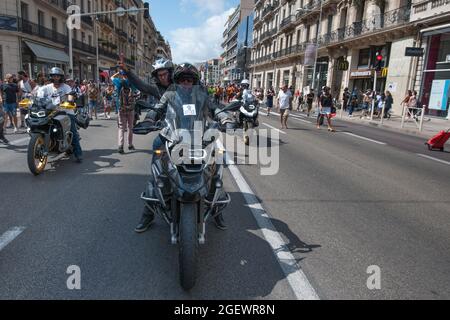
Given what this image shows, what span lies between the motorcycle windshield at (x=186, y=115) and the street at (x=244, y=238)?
112 centimetres

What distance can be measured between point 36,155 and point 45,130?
0.54 m

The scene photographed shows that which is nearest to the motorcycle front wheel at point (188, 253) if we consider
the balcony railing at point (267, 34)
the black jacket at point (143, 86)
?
the black jacket at point (143, 86)

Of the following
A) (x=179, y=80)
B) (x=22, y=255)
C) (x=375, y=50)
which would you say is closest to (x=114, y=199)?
(x=22, y=255)

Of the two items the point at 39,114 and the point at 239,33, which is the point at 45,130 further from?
the point at 239,33

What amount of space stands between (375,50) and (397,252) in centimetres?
2864

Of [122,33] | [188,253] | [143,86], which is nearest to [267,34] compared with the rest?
[122,33]

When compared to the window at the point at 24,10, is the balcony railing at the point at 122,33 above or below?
above

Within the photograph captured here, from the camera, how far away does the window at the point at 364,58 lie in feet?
97.8

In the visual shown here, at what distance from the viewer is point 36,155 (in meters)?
6.09

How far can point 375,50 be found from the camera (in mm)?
28609

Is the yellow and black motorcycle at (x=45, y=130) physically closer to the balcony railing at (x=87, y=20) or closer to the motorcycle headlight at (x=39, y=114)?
the motorcycle headlight at (x=39, y=114)

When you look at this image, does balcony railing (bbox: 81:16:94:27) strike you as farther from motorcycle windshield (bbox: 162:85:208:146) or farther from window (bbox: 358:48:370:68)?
motorcycle windshield (bbox: 162:85:208:146)

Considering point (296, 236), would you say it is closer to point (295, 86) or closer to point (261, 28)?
point (295, 86)

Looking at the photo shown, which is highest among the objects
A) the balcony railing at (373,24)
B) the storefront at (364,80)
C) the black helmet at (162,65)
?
the balcony railing at (373,24)
